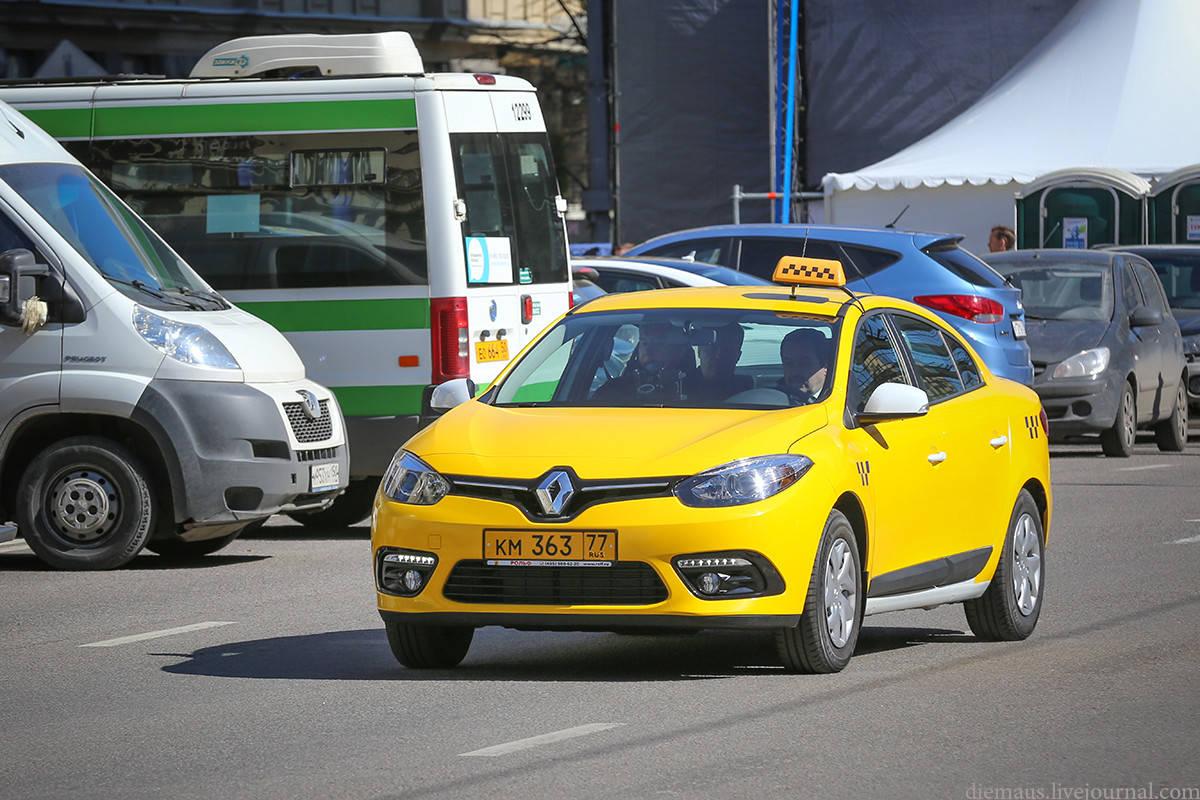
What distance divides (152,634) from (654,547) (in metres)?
3.04

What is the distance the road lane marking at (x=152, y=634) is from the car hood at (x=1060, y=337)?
11.8 meters

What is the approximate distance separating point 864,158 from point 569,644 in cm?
3383

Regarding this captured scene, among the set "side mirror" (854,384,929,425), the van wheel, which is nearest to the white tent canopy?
the van wheel

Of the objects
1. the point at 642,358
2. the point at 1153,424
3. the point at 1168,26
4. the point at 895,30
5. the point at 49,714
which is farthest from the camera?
the point at 895,30

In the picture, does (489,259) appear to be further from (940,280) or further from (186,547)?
(940,280)

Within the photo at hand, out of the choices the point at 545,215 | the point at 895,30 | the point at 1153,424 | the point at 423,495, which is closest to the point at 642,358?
the point at 423,495

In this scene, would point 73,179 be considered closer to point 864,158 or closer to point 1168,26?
point 1168,26

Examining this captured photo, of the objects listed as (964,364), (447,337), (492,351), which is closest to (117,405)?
(447,337)

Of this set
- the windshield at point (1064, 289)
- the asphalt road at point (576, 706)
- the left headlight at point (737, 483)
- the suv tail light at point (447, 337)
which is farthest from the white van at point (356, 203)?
the windshield at point (1064, 289)

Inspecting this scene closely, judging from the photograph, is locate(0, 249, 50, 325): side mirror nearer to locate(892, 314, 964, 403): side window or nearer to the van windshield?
the van windshield

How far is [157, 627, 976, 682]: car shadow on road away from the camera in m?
9.03

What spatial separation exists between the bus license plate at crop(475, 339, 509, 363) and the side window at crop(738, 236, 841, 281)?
244 inches

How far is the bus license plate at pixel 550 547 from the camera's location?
842 centimetres

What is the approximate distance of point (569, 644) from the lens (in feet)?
32.8
